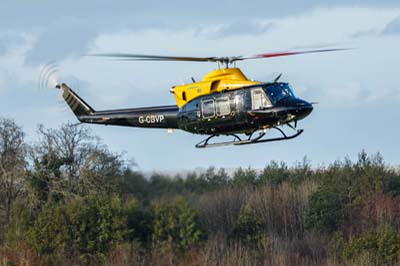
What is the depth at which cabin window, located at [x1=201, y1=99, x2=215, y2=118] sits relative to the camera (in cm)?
3797

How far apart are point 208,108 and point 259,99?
1.54m

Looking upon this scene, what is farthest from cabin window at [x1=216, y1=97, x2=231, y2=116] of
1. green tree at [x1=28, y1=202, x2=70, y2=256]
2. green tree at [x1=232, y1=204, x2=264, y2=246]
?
green tree at [x1=232, y1=204, x2=264, y2=246]

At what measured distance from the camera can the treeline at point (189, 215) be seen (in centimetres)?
6097

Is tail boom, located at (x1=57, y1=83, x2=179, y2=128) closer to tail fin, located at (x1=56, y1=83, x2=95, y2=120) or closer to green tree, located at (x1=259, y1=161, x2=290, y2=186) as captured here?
tail fin, located at (x1=56, y1=83, x2=95, y2=120)

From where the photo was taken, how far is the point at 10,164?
7012 cm

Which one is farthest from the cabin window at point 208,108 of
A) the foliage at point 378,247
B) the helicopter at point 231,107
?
the foliage at point 378,247

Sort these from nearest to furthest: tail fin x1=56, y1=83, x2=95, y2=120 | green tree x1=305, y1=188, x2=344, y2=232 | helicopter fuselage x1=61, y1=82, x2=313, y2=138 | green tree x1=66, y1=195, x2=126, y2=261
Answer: helicopter fuselage x1=61, y1=82, x2=313, y2=138, tail fin x1=56, y1=83, x2=95, y2=120, green tree x1=66, y1=195, x2=126, y2=261, green tree x1=305, y1=188, x2=344, y2=232

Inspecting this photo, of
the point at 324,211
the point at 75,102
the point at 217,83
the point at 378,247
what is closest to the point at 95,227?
the point at 324,211

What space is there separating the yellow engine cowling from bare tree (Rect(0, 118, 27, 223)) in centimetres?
2886

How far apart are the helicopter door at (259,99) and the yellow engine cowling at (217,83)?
1.65ft

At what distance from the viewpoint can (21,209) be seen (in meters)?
64.5

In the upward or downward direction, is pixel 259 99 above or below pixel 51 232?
above

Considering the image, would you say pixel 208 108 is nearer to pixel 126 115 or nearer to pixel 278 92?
pixel 278 92

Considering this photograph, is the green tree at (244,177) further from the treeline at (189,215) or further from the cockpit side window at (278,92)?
the cockpit side window at (278,92)
